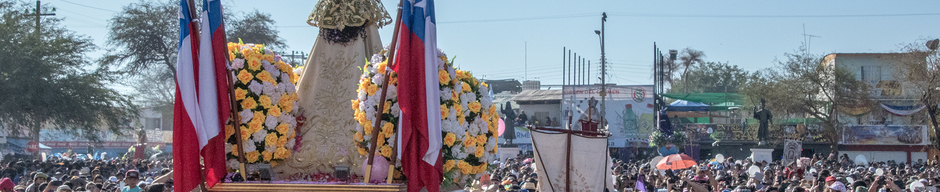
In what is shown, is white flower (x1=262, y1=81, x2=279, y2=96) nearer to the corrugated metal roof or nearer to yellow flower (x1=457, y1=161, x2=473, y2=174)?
yellow flower (x1=457, y1=161, x2=473, y2=174)

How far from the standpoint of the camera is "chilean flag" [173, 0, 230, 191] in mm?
6809

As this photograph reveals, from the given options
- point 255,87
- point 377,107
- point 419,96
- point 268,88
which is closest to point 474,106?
point 419,96

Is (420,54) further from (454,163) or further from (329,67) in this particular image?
(329,67)

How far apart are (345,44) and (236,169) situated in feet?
5.70

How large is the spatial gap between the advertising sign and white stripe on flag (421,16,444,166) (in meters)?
30.8

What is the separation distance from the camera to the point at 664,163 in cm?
1420

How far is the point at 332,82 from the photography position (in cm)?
834

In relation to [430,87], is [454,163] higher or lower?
lower

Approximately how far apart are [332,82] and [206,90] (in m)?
1.63

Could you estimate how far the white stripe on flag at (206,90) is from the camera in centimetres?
694

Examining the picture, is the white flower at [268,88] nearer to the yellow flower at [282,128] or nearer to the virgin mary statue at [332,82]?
the yellow flower at [282,128]

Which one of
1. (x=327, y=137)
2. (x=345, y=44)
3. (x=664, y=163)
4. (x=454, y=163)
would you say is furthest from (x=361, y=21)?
(x=664, y=163)

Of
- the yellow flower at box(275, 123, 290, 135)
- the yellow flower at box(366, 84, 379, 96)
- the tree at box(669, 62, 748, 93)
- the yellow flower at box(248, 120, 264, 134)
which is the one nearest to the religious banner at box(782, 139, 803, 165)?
the yellow flower at box(275, 123, 290, 135)

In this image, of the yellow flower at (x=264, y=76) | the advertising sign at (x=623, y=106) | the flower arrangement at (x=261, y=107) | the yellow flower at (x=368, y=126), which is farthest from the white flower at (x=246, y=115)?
the advertising sign at (x=623, y=106)
